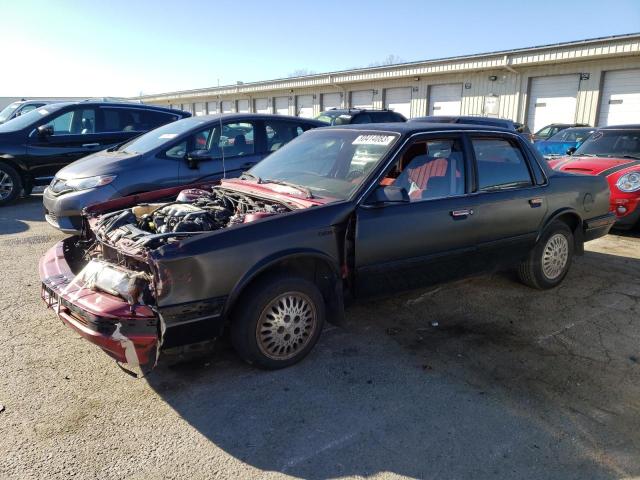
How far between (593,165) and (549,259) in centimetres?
337

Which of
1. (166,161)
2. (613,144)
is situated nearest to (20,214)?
(166,161)

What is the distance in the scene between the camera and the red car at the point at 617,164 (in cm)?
729

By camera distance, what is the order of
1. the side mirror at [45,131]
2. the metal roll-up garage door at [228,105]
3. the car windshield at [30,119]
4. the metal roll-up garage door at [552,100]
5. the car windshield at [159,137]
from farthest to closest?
the metal roll-up garage door at [228,105] → the metal roll-up garage door at [552,100] → the car windshield at [30,119] → the side mirror at [45,131] → the car windshield at [159,137]

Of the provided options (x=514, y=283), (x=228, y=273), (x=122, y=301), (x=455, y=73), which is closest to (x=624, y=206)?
(x=514, y=283)

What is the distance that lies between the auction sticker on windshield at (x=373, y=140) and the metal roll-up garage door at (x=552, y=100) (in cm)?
1799

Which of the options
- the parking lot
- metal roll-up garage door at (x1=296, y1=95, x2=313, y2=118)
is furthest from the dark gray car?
metal roll-up garage door at (x1=296, y1=95, x2=313, y2=118)

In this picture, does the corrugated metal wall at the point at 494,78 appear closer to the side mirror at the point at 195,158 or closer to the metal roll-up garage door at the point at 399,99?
the metal roll-up garage door at the point at 399,99

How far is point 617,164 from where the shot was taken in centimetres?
752

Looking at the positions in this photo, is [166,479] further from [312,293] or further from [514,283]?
[514,283]

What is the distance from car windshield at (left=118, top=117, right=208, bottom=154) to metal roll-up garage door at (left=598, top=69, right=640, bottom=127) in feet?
52.7

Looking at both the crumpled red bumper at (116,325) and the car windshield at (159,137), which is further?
the car windshield at (159,137)

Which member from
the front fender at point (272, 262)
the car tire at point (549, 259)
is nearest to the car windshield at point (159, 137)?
the front fender at point (272, 262)

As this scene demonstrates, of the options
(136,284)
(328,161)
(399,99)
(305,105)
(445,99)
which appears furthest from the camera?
(305,105)

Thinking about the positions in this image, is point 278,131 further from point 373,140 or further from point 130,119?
point 130,119
